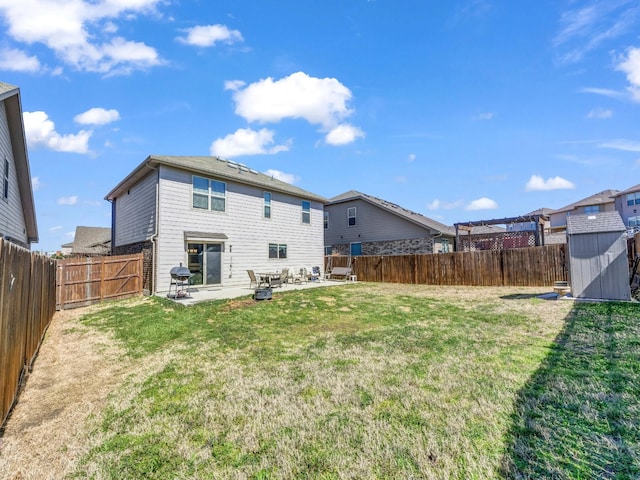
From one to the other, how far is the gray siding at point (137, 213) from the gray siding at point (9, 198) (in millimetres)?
3757

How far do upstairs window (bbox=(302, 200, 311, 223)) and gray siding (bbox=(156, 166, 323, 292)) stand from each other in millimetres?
302

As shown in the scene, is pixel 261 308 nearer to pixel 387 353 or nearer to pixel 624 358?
pixel 387 353

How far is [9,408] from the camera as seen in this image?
325 centimetres

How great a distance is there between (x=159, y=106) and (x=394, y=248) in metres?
15.7

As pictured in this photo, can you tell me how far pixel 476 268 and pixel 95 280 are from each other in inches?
650

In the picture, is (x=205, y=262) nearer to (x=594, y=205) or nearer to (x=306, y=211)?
(x=306, y=211)

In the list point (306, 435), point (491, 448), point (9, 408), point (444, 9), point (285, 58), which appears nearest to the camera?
point (491, 448)

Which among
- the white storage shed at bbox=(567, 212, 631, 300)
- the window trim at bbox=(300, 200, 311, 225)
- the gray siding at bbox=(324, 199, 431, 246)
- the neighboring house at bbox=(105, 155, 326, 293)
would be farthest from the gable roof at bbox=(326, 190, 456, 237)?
the white storage shed at bbox=(567, 212, 631, 300)

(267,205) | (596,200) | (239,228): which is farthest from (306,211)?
(596,200)

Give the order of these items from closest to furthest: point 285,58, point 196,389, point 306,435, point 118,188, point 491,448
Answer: point 491,448 → point 306,435 → point 196,389 → point 285,58 → point 118,188

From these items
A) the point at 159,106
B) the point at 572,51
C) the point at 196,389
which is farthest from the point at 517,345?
the point at 159,106

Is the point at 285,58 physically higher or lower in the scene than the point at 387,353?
higher

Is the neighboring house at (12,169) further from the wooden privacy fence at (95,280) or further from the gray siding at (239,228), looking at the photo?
the gray siding at (239,228)

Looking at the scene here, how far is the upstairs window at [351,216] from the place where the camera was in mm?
22611
